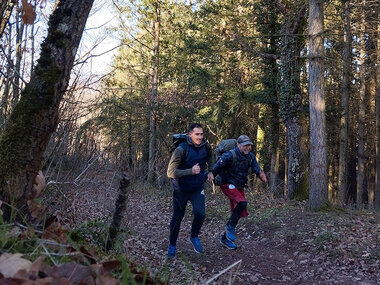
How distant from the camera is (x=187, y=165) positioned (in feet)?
21.4

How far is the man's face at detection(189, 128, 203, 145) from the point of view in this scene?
6492 millimetres

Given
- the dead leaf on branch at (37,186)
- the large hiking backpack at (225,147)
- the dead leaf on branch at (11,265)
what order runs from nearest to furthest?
the dead leaf on branch at (11,265) < the dead leaf on branch at (37,186) < the large hiking backpack at (225,147)

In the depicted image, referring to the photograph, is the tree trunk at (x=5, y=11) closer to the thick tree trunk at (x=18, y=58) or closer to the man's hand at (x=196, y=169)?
the thick tree trunk at (x=18, y=58)

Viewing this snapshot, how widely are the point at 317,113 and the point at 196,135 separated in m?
5.25

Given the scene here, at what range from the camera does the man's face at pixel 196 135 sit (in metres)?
6.49

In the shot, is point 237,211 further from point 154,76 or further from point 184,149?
point 154,76

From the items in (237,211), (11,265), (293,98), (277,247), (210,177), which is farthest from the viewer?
(293,98)

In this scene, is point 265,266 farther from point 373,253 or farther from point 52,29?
point 52,29

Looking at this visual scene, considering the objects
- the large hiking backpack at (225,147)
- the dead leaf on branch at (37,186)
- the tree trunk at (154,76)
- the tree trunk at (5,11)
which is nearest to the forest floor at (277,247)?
the dead leaf on branch at (37,186)

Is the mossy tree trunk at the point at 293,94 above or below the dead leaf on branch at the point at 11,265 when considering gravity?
above

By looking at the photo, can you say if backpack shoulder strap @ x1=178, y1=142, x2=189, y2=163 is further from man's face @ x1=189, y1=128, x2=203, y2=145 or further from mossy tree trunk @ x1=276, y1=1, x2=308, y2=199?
mossy tree trunk @ x1=276, y1=1, x2=308, y2=199

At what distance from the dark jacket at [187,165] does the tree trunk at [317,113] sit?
4.86 metres

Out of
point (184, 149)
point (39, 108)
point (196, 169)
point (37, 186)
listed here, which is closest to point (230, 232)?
point (196, 169)

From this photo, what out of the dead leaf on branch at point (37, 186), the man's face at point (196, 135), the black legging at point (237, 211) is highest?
the man's face at point (196, 135)
